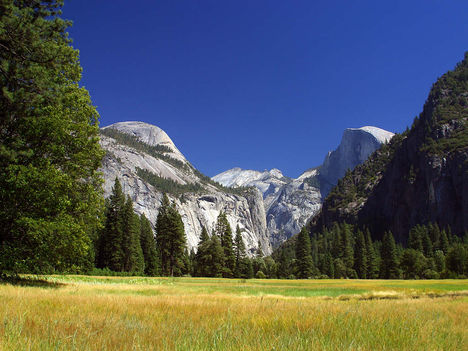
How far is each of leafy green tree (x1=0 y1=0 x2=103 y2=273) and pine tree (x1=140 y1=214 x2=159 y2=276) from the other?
165 feet

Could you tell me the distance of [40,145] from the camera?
16125mm

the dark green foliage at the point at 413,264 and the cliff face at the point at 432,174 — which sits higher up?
the cliff face at the point at 432,174

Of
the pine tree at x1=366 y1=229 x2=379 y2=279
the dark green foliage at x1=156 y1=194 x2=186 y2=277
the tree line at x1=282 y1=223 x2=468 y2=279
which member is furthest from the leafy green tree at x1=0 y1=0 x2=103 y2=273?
the pine tree at x1=366 y1=229 x2=379 y2=279

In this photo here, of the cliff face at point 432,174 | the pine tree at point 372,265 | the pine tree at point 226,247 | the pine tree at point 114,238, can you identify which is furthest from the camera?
the cliff face at point 432,174

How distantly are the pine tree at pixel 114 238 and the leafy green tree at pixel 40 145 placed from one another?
137ft

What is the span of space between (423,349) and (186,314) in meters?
4.45

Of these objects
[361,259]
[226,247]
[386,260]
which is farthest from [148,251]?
[386,260]

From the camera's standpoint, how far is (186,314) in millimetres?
6930

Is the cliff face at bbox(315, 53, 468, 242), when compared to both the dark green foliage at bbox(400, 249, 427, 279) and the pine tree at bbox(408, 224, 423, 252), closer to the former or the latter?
the pine tree at bbox(408, 224, 423, 252)

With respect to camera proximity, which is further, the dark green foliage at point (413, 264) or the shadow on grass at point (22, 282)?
the dark green foliage at point (413, 264)

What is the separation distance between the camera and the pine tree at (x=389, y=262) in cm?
8544

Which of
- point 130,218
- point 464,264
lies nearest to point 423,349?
point 130,218

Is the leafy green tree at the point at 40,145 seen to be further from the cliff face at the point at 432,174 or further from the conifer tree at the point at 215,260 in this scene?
the cliff face at the point at 432,174

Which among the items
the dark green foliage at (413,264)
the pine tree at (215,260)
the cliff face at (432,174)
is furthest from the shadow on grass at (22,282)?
the cliff face at (432,174)
